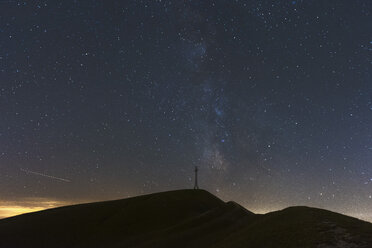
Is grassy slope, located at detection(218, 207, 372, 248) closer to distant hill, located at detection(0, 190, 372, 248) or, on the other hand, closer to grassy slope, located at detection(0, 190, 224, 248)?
distant hill, located at detection(0, 190, 372, 248)

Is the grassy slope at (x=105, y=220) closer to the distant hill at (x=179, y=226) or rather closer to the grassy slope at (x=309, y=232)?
the distant hill at (x=179, y=226)

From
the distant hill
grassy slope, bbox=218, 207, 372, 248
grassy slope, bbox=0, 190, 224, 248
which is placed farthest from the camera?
grassy slope, bbox=0, 190, 224, 248

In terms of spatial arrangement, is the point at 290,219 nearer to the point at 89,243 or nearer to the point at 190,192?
the point at 89,243

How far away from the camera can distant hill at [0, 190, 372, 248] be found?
20.7 meters

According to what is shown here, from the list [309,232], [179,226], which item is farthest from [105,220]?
[309,232]

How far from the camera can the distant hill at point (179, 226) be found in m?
20.7

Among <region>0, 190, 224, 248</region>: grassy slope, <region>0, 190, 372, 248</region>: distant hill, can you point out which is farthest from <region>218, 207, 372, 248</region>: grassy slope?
<region>0, 190, 224, 248</region>: grassy slope

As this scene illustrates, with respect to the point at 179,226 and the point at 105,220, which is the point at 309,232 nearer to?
the point at 179,226

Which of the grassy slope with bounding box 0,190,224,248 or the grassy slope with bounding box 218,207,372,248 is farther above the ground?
the grassy slope with bounding box 0,190,224,248

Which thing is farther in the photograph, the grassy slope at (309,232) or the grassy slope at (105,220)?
the grassy slope at (105,220)

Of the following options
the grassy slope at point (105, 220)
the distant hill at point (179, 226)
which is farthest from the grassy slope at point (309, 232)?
the grassy slope at point (105, 220)

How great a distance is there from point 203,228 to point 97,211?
2830 centimetres

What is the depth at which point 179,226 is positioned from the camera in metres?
40.6

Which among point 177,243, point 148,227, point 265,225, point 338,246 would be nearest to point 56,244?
point 148,227
